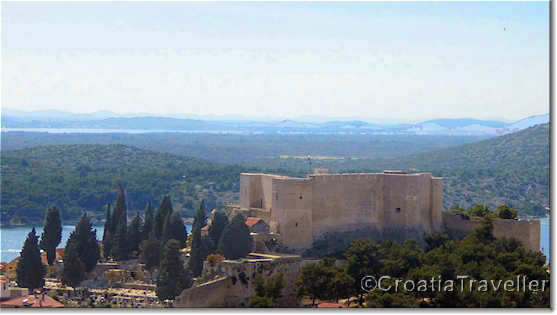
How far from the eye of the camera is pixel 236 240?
31.6m

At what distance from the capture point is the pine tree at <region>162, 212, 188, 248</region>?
116 feet

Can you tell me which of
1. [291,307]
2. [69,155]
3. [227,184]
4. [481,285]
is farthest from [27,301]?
[69,155]

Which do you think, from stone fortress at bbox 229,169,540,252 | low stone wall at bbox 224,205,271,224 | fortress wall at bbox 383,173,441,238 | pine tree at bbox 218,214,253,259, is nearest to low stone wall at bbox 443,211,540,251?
stone fortress at bbox 229,169,540,252

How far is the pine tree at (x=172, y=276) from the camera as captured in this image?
2962 cm

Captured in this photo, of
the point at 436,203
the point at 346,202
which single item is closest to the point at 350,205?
the point at 346,202

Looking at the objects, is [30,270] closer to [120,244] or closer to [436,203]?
[120,244]

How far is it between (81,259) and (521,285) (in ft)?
49.7

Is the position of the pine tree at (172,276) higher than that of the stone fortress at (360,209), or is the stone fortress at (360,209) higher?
the stone fortress at (360,209)

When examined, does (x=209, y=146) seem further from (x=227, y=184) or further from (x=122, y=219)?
(x=122, y=219)

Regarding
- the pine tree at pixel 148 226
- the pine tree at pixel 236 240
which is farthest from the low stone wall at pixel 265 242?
the pine tree at pixel 148 226

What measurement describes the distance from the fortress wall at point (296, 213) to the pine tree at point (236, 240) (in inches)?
62.6

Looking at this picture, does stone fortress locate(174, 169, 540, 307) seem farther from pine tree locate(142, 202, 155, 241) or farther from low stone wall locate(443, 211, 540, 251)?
pine tree locate(142, 202, 155, 241)

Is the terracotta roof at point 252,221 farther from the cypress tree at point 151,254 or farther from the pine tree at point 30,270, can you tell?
the pine tree at point 30,270

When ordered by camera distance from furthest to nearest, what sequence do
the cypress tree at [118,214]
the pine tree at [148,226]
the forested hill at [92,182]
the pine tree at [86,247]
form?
the forested hill at [92,182] → the cypress tree at [118,214] → the pine tree at [148,226] → the pine tree at [86,247]
